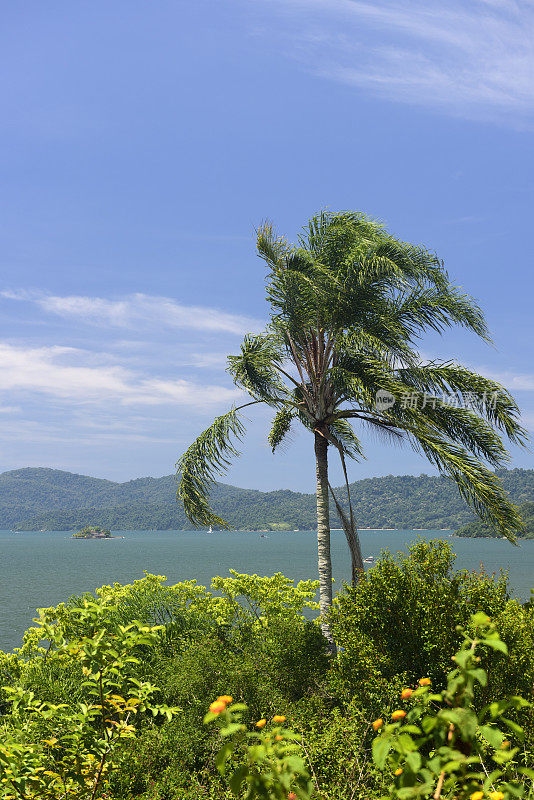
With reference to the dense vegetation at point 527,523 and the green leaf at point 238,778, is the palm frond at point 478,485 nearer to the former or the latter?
the green leaf at point 238,778

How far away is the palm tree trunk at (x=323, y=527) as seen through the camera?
35.4 feet

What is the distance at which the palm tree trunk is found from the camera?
10.8 metres

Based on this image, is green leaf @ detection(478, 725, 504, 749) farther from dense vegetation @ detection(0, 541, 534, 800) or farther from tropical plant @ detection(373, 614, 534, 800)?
dense vegetation @ detection(0, 541, 534, 800)

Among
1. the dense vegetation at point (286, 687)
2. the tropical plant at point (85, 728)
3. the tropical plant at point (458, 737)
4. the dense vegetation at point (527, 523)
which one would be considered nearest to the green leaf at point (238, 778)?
the tropical plant at point (458, 737)

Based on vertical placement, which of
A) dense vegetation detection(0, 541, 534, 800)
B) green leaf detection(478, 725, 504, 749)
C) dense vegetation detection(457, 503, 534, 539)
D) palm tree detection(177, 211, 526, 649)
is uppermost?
palm tree detection(177, 211, 526, 649)

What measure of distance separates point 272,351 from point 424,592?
5935 mm

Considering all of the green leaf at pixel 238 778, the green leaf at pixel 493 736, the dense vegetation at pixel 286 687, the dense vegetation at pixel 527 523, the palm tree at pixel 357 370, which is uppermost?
the palm tree at pixel 357 370

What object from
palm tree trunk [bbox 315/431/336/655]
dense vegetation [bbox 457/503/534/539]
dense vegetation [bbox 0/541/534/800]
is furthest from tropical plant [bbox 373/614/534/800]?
dense vegetation [bbox 457/503/534/539]

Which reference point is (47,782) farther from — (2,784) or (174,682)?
(174,682)

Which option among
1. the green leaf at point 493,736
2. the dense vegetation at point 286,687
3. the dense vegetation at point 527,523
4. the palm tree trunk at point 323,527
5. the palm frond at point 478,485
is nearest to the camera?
the green leaf at point 493,736

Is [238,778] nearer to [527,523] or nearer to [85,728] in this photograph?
[85,728]

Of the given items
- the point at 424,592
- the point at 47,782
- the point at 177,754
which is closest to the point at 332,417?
the point at 424,592

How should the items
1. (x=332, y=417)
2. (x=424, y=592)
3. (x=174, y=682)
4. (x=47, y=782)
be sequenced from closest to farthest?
(x=47, y=782) → (x=424, y=592) → (x=174, y=682) → (x=332, y=417)

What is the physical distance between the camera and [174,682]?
26.7 ft
